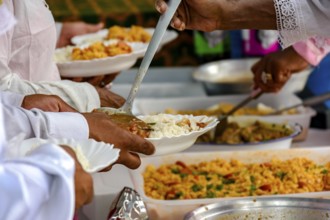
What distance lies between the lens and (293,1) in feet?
6.05

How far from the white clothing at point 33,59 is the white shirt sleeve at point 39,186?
0.72 m

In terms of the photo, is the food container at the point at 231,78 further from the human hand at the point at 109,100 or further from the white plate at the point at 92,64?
the human hand at the point at 109,100

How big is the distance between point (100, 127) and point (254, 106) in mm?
1746

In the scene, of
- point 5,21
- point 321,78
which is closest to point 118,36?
point 321,78

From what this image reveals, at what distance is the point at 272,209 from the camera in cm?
159

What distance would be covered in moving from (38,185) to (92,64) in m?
1.26

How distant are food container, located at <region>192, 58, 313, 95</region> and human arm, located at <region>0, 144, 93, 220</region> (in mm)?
2107

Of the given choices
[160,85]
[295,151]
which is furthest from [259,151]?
[160,85]

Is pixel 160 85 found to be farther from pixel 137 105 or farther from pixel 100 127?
pixel 100 127

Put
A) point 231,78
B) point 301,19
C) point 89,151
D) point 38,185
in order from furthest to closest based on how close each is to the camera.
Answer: point 231,78 < point 301,19 < point 89,151 < point 38,185

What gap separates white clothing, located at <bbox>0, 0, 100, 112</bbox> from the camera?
6.04 feet

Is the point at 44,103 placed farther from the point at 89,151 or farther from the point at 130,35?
the point at 130,35

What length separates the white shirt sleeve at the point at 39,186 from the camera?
1097mm

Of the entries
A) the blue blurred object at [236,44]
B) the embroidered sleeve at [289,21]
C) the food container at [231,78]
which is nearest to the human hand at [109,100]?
the embroidered sleeve at [289,21]
